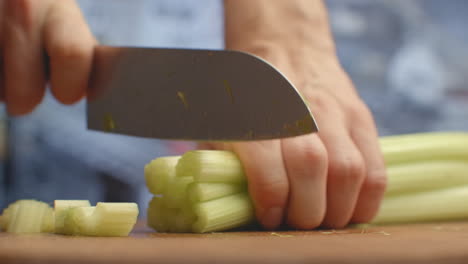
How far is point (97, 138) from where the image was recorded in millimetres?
2619

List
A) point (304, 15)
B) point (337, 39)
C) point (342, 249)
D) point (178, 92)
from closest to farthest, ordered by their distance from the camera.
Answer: point (342, 249) → point (178, 92) → point (304, 15) → point (337, 39)

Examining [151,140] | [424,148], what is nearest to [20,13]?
[424,148]

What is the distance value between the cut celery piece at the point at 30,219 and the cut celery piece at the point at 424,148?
0.80 metres

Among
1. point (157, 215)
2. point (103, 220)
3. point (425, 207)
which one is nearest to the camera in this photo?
point (103, 220)

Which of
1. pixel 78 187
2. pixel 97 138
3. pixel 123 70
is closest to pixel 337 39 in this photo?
pixel 97 138

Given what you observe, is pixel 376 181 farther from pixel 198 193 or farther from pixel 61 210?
pixel 61 210

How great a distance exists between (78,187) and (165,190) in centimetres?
156

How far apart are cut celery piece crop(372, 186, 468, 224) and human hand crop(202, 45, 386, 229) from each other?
0.20m

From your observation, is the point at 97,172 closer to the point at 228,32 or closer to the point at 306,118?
the point at 228,32

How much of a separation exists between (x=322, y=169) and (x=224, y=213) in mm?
200

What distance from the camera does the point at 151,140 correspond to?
267cm

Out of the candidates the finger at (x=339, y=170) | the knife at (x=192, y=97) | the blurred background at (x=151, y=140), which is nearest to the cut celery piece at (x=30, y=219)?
the knife at (x=192, y=97)

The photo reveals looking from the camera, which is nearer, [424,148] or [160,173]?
[160,173]

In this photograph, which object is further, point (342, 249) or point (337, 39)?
point (337, 39)
